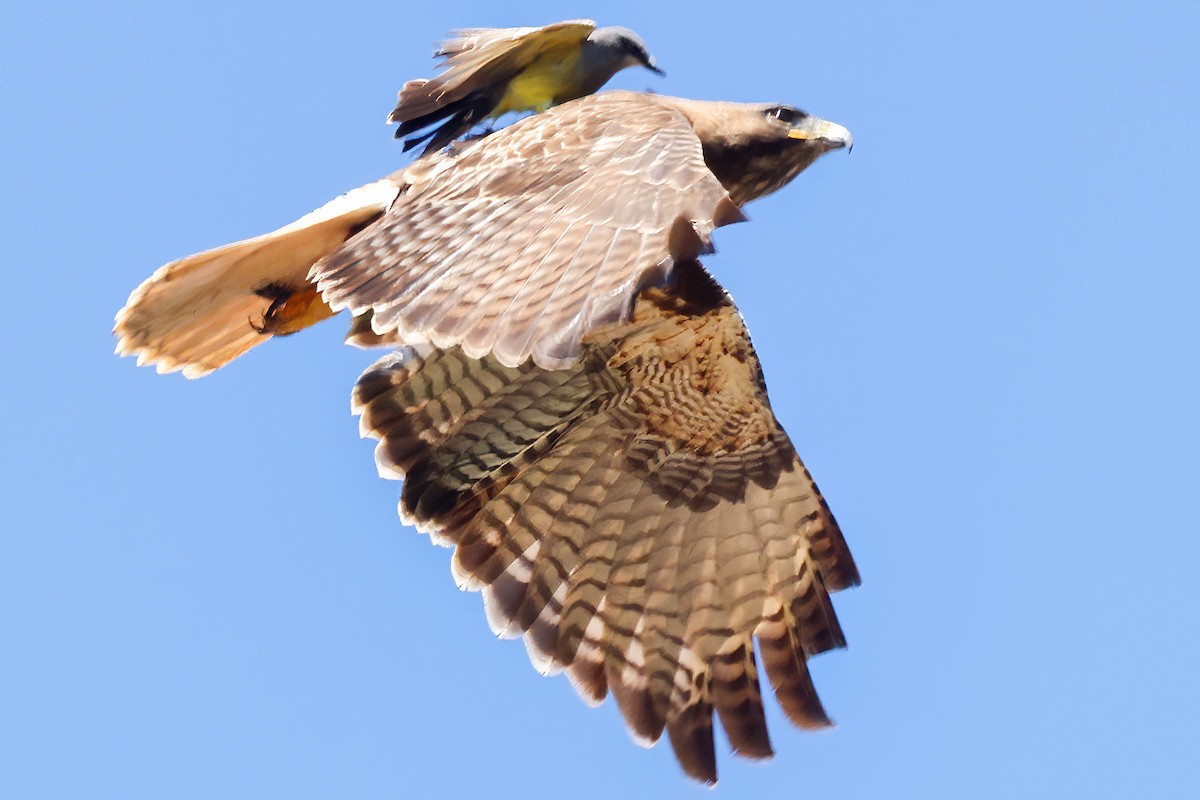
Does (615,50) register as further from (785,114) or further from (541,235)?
(541,235)

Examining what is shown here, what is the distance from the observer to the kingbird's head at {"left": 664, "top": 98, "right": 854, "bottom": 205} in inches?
257

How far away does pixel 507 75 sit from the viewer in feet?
21.8

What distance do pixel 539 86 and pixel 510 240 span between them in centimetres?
174

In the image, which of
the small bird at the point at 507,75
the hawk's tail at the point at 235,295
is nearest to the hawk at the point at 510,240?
the hawk's tail at the point at 235,295

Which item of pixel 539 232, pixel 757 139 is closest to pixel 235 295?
pixel 539 232

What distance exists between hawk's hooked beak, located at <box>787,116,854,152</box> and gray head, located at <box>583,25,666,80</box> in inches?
23.1

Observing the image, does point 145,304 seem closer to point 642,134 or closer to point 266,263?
point 266,263

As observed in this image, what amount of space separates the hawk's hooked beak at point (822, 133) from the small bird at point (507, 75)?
1.84 ft

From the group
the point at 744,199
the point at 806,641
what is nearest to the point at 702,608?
the point at 806,641

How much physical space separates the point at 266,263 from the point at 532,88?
47.9 inches

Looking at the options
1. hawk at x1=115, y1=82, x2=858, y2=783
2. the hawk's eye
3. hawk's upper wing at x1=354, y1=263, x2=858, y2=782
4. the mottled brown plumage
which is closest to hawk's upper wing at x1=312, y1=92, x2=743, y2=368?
the mottled brown plumage

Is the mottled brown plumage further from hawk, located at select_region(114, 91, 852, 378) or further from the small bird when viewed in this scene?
the small bird

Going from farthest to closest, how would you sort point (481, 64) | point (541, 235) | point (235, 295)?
point (481, 64) < point (235, 295) < point (541, 235)

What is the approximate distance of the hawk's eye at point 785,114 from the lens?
6613 mm
